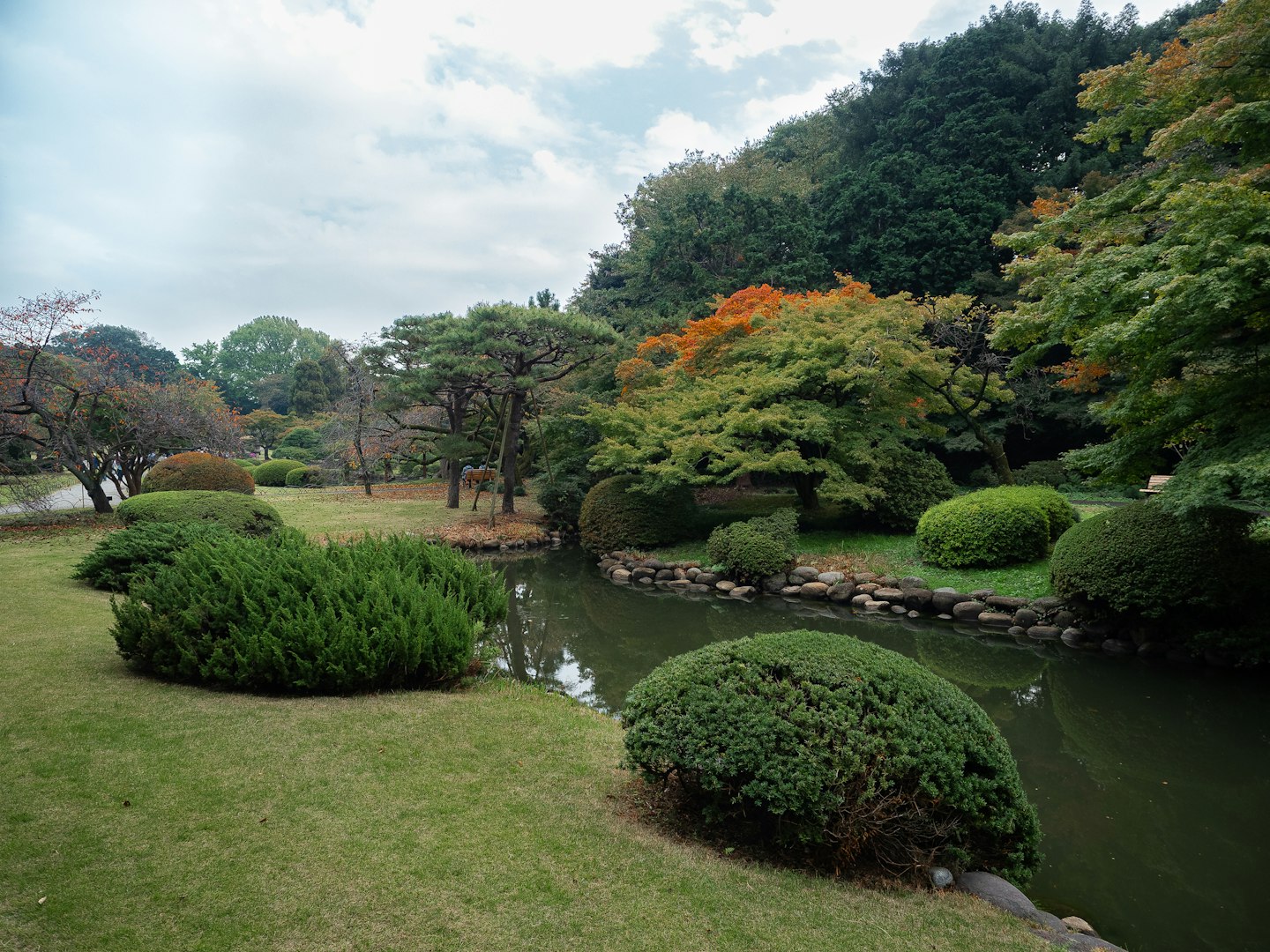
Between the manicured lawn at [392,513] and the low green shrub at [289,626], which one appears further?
the manicured lawn at [392,513]

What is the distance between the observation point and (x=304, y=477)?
28.6 metres

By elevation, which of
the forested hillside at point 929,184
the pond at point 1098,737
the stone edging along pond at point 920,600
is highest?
the forested hillside at point 929,184

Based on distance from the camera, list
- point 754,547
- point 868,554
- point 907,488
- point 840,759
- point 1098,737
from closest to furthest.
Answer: point 840,759 < point 1098,737 < point 754,547 < point 868,554 < point 907,488

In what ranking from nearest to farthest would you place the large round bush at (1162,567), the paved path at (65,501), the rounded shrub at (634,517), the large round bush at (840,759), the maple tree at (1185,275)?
the large round bush at (840,759)
the maple tree at (1185,275)
the large round bush at (1162,567)
the paved path at (65,501)
the rounded shrub at (634,517)

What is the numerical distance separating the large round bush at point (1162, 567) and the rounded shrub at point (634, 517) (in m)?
7.18

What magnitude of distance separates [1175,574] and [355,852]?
25.6ft

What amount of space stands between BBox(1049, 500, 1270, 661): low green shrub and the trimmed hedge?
189 cm

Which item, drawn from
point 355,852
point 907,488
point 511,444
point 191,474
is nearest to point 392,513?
point 511,444

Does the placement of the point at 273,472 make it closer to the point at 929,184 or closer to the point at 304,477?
the point at 304,477

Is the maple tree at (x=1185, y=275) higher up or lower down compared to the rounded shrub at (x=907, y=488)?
higher up

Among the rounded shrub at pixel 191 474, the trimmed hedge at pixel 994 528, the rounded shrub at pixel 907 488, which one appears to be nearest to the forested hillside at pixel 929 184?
the rounded shrub at pixel 907 488

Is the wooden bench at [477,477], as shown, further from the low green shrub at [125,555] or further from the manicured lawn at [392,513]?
the low green shrub at [125,555]

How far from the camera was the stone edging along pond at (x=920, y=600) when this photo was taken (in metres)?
7.71

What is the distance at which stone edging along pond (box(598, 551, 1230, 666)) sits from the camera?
7.71 metres
